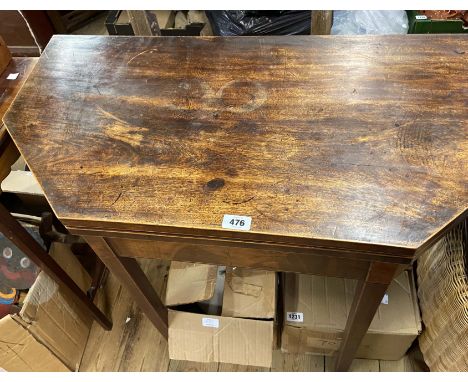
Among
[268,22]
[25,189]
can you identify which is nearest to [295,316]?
[25,189]

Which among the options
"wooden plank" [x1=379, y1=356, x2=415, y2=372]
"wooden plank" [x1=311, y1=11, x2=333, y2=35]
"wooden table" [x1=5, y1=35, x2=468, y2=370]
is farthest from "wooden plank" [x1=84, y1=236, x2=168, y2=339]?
"wooden plank" [x1=311, y1=11, x2=333, y2=35]

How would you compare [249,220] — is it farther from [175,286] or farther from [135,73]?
[175,286]

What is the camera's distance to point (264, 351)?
1.23 m

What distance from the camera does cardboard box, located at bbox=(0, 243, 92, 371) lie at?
3.73 ft

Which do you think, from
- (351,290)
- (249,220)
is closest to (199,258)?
(249,220)

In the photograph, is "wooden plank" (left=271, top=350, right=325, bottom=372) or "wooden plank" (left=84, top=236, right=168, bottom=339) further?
"wooden plank" (left=271, top=350, right=325, bottom=372)

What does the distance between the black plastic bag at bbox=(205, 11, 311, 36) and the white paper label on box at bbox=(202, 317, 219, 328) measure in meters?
1.18

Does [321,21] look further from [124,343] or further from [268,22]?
[124,343]

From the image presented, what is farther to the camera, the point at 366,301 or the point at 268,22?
the point at 268,22

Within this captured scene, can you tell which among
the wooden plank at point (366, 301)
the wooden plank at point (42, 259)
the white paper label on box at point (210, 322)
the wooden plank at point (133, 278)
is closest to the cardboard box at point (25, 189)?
the wooden plank at point (42, 259)

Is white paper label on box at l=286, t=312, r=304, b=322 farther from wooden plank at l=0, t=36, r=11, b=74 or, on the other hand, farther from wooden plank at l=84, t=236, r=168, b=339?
wooden plank at l=0, t=36, r=11, b=74

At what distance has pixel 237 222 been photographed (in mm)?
706

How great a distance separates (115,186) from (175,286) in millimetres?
582

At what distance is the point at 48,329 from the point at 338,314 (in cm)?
82
